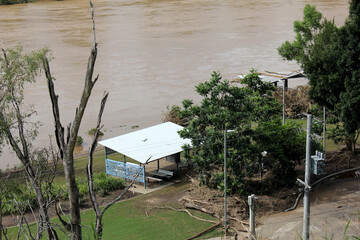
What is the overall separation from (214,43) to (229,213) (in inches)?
1268

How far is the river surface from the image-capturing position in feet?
106

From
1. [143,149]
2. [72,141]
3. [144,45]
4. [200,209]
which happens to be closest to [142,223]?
[200,209]

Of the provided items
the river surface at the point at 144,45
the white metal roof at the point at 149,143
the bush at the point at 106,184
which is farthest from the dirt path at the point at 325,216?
the river surface at the point at 144,45

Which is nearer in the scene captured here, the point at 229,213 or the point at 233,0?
the point at 229,213

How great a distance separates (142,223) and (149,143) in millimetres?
4302

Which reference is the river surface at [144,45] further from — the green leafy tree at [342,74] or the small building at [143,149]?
the green leafy tree at [342,74]

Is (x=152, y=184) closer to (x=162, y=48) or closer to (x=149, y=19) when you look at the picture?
(x=162, y=48)

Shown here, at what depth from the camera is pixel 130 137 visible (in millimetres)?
19500

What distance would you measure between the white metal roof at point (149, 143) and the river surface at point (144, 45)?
8.21m

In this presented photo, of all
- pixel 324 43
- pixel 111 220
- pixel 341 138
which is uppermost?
pixel 324 43

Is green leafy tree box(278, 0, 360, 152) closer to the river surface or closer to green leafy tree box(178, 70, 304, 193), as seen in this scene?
green leafy tree box(178, 70, 304, 193)

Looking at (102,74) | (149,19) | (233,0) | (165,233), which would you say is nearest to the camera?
→ (165,233)

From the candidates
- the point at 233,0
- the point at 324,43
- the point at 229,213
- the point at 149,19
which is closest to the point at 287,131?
the point at 229,213

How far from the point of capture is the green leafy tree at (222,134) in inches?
599
